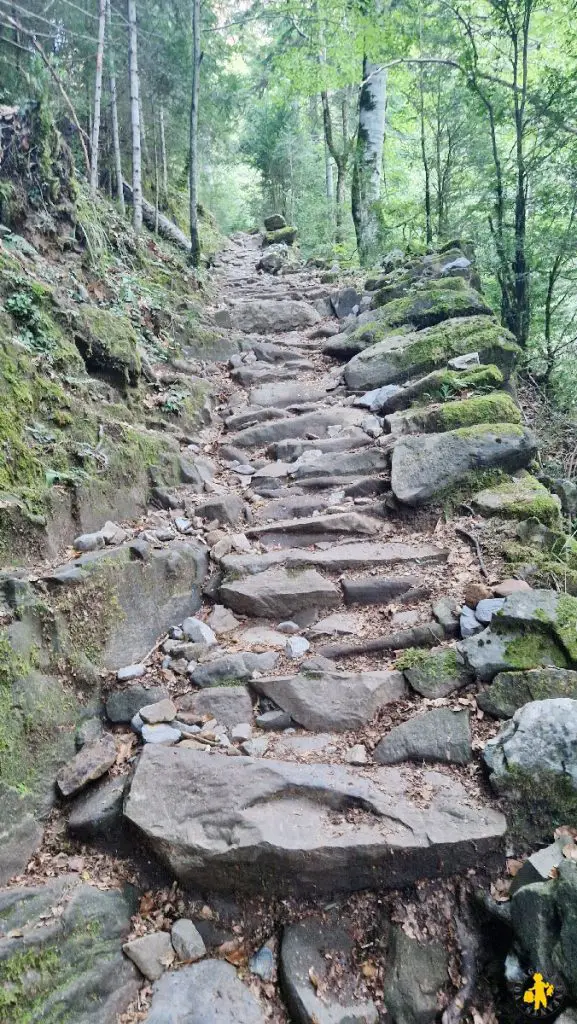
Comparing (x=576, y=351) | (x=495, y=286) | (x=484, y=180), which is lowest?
(x=576, y=351)

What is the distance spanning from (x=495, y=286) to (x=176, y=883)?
8.94 metres

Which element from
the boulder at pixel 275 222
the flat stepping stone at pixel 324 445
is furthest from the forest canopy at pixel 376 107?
the flat stepping stone at pixel 324 445

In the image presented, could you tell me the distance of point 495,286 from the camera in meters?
8.76

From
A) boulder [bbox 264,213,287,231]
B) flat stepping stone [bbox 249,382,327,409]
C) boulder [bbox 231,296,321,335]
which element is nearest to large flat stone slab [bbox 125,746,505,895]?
flat stepping stone [bbox 249,382,327,409]

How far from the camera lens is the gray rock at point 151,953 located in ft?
6.75

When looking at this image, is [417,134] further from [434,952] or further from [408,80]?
[434,952]

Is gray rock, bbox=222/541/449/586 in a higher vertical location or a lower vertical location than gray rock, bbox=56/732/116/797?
higher

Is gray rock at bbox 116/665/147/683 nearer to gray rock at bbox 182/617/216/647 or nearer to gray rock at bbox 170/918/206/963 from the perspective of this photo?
gray rock at bbox 182/617/216/647

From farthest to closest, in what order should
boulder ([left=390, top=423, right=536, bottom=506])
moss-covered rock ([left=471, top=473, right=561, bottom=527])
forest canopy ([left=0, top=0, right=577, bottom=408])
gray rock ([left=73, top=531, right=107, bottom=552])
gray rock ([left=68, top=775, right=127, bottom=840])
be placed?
forest canopy ([left=0, top=0, right=577, bottom=408]) → boulder ([left=390, top=423, right=536, bottom=506]) → moss-covered rock ([left=471, top=473, right=561, bottom=527]) → gray rock ([left=73, top=531, right=107, bottom=552]) → gray rock ([left=68, top=775, right=127, bottom=840])

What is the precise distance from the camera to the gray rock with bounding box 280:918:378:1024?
1972mm

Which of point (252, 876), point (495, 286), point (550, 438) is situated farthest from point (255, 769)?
point (495, 286)

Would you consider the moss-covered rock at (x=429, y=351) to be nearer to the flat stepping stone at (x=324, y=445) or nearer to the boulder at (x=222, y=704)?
the flat stepping stone at (x=324, y=445)

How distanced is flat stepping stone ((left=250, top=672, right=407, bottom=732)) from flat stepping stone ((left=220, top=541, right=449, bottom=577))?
0.99m

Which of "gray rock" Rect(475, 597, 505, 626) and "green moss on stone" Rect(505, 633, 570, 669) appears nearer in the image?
"green moss on stone" Rect(505, 633, 570, 669)
